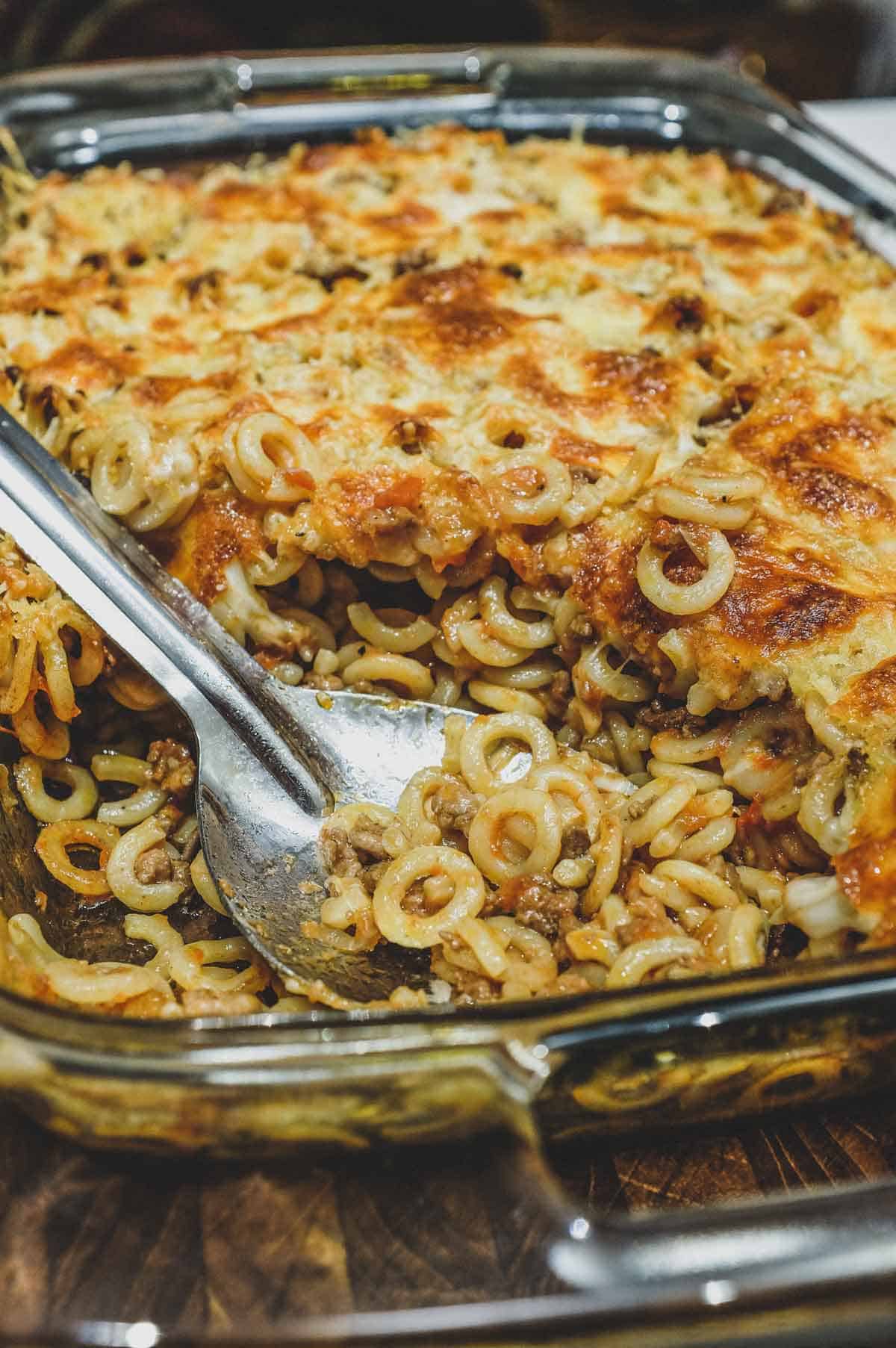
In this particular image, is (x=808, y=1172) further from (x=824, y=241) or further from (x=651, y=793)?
(x=824, y=241)

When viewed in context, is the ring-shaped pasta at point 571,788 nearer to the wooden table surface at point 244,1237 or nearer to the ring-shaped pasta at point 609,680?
the ring-shaped pasta at point 609,680

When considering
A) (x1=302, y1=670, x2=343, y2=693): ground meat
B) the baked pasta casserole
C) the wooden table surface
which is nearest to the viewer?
the wooden table surface

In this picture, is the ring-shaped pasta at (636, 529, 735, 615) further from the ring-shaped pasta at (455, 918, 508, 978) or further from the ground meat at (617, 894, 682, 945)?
the ring-shaped pasta at (455, 918, 508, 978)

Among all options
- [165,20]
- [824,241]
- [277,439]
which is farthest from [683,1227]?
[165,20]

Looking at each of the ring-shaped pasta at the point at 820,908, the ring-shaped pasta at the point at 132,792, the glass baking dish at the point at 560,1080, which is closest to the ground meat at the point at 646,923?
the ring-shaped pasta at the point at 820,908

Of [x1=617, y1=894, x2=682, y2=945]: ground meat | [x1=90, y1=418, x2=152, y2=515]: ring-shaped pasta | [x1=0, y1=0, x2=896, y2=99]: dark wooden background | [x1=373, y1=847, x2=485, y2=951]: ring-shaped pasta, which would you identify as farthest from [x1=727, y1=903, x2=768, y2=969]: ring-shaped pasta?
[x1=0, y1=0, x2=896, y2=99]: dark wooden background

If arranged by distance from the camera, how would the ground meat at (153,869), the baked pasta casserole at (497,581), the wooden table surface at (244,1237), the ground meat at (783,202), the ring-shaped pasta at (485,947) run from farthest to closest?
the ground meat at (783,202) → the ground meat at (153,869) → the baked pasta casserole at (497,581) → the ring-shaped pasta at (485,947) → the wooden table surface at (244,1237)
